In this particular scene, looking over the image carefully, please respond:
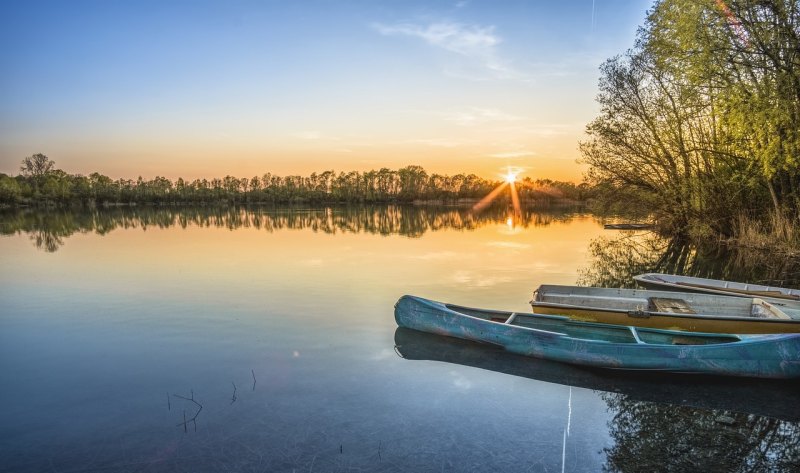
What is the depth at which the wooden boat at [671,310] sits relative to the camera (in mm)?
7543

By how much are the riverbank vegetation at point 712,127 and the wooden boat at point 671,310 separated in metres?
7.65

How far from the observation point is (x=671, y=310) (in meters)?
8.88

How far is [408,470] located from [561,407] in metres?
2.39

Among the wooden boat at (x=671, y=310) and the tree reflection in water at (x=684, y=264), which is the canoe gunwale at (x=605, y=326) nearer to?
the wooden boat at (x=671, y=310)

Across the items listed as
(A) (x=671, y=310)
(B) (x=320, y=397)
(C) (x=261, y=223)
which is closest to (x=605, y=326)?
(A) (x=671, y=310)

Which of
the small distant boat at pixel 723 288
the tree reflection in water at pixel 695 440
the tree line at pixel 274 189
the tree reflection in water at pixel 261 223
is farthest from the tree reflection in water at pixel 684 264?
the tree line at pixel 274 189

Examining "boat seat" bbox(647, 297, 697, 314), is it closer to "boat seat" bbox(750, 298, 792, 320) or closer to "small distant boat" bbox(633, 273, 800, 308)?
"boat seat" bbox(750, 298, 792, 320)

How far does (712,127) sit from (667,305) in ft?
45.6

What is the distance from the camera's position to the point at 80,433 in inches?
208

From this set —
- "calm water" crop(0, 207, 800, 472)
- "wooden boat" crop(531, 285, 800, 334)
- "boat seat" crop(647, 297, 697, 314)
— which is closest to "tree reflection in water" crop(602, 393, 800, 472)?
"calm water" crop(0, 207, 800, 472)

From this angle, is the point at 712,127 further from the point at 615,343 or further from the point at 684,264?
the point at 615,343

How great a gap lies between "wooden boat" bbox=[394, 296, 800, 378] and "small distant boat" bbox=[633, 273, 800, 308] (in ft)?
10.2

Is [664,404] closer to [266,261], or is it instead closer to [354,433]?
[354,433]

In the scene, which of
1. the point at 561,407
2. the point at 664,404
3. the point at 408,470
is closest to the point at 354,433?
the point at 408,470
